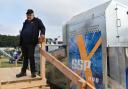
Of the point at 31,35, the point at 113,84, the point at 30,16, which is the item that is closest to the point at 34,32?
the point at 31,35

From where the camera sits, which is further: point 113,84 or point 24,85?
point 113,84

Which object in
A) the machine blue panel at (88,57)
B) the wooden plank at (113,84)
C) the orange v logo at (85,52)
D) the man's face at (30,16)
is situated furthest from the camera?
the orange v logo at (85,52)

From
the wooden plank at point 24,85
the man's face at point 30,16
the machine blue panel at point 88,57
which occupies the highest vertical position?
the man's face at point 30,16

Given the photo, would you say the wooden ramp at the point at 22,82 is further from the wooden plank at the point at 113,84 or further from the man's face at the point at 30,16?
the wooden plank at the point at 113,84

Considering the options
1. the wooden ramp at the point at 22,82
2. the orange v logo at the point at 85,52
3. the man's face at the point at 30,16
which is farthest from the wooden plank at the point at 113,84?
the man's face at the point at 30,16

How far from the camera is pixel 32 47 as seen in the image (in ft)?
21.2

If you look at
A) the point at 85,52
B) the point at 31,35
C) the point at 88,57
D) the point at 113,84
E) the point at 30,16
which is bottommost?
the point at 113,84

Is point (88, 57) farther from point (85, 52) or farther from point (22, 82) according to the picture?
point (22, 82)

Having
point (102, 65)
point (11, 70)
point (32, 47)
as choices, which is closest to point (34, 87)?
point (32, 47)

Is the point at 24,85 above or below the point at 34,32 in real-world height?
below

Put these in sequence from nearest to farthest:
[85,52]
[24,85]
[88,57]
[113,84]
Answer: [24,85]
[113,84]
[88,57]
[85,52]

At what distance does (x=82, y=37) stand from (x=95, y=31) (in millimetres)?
705

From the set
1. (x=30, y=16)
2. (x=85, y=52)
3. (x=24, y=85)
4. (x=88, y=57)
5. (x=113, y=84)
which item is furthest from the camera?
(x=85, y=52)

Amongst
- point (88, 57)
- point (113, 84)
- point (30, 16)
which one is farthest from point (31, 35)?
point (113, 84)
